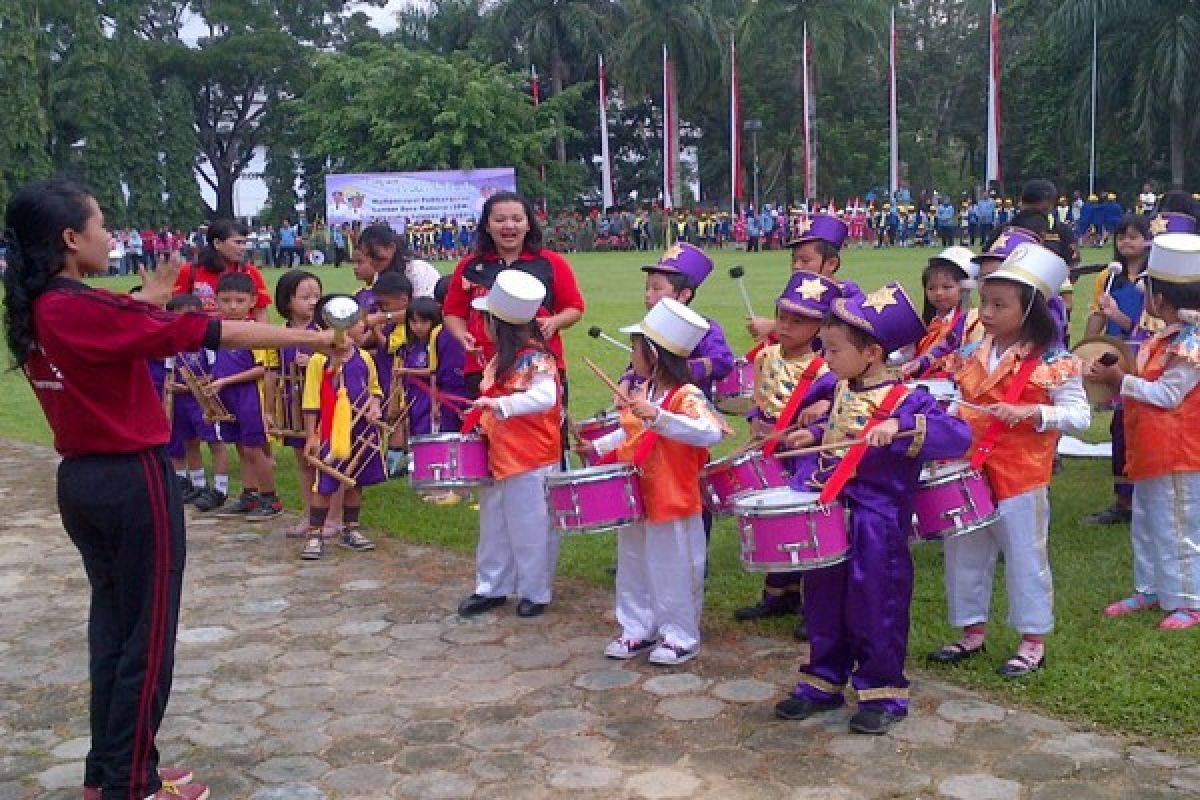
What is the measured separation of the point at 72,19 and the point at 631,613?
1918 inches

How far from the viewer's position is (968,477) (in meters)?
4.95

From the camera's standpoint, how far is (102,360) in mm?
3820

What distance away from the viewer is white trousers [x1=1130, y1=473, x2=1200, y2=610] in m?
5.73

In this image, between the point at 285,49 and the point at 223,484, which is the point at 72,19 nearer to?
the point at 285,49

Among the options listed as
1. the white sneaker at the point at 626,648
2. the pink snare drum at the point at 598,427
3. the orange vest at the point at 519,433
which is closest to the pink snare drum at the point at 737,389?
the pink snare drum at the point at 598,427

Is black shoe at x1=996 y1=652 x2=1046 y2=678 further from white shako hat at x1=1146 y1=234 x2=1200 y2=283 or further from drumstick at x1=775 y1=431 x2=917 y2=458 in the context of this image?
white shako hat at x1=1146 y1=234 x2=1200 y2=283

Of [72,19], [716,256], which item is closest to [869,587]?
[716,256]

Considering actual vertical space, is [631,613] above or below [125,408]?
below

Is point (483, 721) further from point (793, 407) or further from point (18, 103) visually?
point (18, 103)

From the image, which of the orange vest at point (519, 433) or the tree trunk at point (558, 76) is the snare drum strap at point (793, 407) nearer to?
the orange vest at point (519, 433)

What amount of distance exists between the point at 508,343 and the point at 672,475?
3.77 feet

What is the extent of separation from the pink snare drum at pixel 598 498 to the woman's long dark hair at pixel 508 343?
2.92ft

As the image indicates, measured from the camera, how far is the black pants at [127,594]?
13.1 ft

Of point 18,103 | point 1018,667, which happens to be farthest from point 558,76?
point 1018,667
